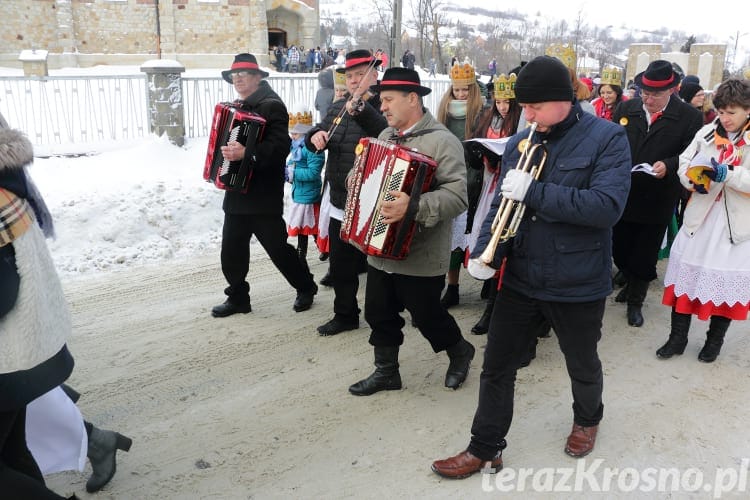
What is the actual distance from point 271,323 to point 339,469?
2248mm

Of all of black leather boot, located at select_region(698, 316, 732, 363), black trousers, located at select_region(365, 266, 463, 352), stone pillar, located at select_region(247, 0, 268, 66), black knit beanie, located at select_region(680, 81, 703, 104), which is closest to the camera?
black trousers, located at select_region(365, 266, 463, 352)

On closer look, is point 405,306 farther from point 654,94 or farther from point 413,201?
point 654,94

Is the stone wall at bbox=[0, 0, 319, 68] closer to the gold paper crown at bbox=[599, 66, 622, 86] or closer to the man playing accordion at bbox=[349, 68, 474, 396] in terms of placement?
the gold paper crown at bbox=[599, 66, 622, 86]

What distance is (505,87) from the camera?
5.02 meters

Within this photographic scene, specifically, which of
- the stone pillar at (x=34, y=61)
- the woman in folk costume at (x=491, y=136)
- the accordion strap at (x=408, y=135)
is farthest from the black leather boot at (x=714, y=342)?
the stone pillar at (x=34, y=61)

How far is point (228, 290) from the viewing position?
561 centimetres

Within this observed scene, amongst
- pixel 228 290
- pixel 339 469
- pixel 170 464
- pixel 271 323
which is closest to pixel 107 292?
pixel 228 290

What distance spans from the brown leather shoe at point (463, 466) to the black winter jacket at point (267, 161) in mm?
2825

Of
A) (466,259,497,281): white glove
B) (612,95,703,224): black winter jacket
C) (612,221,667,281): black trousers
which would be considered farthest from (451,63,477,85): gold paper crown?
(466,259,497,281): white glove

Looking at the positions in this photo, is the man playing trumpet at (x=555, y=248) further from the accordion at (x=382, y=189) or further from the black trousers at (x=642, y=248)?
the black trousers at (x=642, y=248)

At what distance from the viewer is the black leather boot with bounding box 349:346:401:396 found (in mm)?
4211

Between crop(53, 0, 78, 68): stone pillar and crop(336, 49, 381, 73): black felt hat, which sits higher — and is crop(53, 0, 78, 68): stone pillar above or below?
above

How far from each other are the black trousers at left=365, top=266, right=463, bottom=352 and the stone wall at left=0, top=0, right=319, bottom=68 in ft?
93.8

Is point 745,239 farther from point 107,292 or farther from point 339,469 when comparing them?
point 107,292
